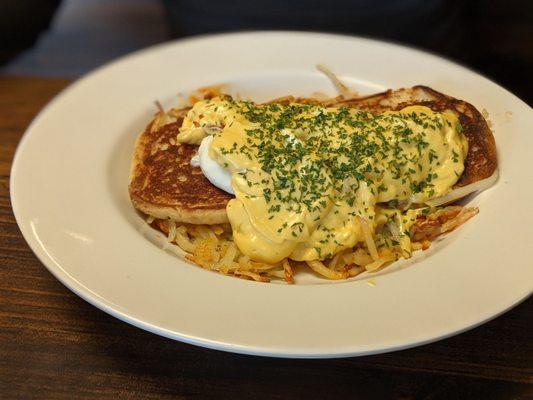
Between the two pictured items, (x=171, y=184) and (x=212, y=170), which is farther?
(x=171, y=184)

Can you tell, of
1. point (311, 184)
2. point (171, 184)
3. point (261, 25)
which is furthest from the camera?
point (261, 25)

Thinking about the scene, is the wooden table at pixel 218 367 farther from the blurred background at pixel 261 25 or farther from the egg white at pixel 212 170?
the blurred background at pixel 261 25

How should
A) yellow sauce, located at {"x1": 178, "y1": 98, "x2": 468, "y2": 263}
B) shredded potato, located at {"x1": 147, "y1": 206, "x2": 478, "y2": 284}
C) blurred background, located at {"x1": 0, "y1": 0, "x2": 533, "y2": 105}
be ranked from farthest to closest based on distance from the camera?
blurred background, located at {"x1": 0, "y1": 0, "x2": 533, "y2": 105}
shredded potato, located at {"x1": 147, "y1": 206, "x2": 478, "y2": 284}
yellow sauce, located at {"x1": 178, "y1": 98, "x2": 468, "y2": 263}

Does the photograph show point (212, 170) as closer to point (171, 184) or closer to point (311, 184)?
point (171, 184)

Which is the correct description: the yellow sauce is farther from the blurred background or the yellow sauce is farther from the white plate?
the blurred background

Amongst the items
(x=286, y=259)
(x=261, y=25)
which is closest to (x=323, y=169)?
(x=286, y=259)

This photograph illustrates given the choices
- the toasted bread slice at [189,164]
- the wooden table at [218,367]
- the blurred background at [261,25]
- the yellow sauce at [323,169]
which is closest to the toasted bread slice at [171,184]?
the toasted bread slice at [189,164]

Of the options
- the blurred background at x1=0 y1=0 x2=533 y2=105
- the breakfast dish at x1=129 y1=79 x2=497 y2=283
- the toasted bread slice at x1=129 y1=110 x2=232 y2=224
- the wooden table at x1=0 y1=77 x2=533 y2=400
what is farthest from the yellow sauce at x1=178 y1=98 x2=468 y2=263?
the blurred background at x1=0 y1=0 x2=533 y2=105
